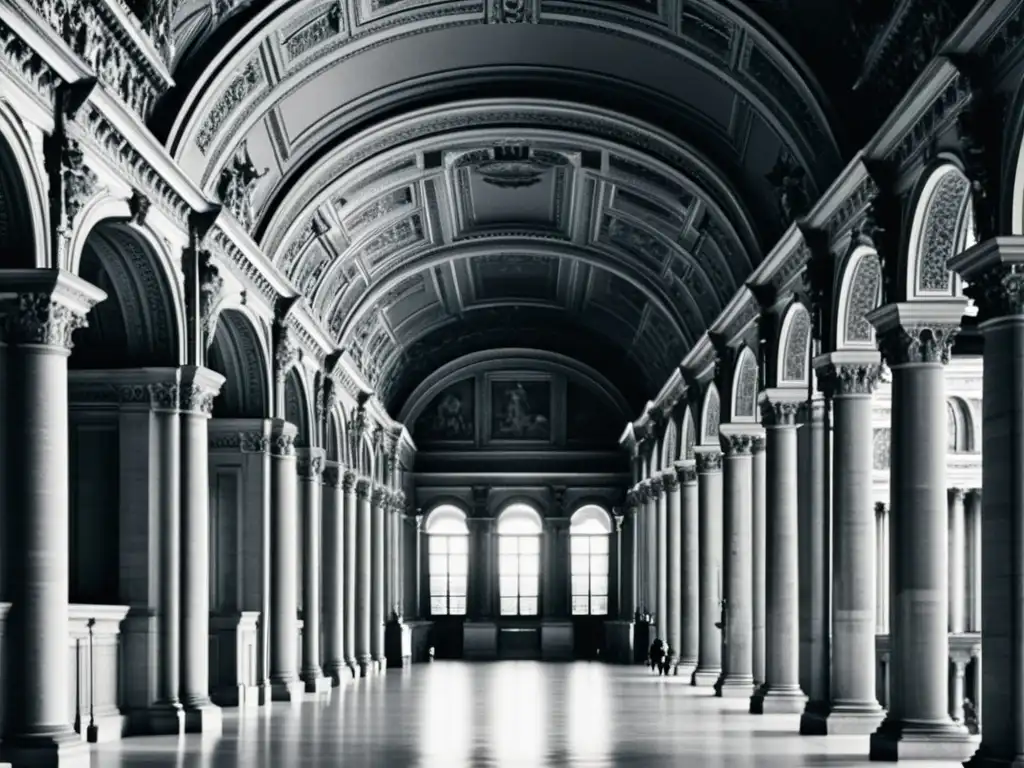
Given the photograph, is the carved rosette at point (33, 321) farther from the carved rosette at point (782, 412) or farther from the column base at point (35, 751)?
the carved rosette at point (782, 412)

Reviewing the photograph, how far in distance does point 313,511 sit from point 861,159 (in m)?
18.2

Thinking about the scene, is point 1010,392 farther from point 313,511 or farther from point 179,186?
point 313,511

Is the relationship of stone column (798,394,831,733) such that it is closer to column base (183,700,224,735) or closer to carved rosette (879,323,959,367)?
carved rosette (879,323,959,367)

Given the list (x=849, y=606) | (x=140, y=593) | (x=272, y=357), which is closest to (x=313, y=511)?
(x=272, y=357)

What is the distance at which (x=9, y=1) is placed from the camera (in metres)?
15.7

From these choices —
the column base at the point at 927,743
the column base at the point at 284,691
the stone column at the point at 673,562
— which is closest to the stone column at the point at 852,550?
the column base at the point at 927,743

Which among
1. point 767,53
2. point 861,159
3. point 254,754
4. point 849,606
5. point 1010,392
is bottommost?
point 254,754

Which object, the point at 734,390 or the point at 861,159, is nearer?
the point at 861,159

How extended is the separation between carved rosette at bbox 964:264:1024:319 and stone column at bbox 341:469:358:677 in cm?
2709

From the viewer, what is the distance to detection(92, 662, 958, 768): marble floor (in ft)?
61.8

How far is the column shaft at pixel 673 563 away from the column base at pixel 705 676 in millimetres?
5735

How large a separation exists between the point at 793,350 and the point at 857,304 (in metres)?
4.59

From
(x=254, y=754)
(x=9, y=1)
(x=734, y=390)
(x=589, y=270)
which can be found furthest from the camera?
(x=589, y=270)

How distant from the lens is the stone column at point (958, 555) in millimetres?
35906
